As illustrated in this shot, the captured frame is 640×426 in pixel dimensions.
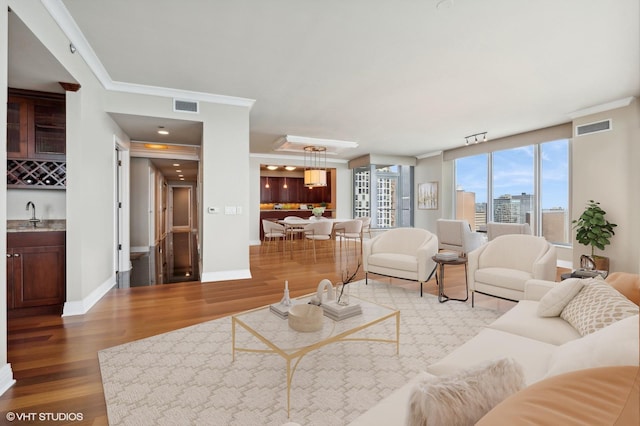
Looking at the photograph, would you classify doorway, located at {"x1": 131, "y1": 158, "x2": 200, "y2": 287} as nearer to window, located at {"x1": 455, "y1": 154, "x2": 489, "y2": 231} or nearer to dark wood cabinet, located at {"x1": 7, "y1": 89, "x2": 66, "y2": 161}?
dark wood cabinet, located at {"x1": 7, "y1": 89, "x2": 66, "y2": 161}

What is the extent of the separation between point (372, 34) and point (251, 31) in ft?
3.73

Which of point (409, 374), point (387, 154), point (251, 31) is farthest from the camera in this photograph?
point (387, 154)

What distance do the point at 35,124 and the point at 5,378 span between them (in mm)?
2951

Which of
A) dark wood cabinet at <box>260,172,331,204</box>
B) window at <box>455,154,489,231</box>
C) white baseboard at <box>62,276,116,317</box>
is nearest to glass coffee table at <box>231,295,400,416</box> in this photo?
white baseboard at <box>62,276,116,317</box>

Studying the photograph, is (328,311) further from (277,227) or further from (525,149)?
(525,149)

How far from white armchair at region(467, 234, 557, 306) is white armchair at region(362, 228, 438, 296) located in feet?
1.85

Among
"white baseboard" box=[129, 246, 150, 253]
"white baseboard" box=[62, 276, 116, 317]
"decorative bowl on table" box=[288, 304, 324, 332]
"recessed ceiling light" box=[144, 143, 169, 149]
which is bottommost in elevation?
"white baseboard" box=[62, 276, 116, 317]

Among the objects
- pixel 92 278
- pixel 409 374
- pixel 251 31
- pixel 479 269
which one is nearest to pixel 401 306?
pixel 479 269

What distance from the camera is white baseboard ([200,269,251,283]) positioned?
15.0 feet

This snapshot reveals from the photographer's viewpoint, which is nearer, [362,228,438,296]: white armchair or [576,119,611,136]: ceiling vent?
[362,228,438,296]: white armchair

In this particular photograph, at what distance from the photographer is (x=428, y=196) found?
945cm

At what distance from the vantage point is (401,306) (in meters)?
3.59

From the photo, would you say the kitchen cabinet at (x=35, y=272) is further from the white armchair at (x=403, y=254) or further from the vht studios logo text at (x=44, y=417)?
the white armchair at (x=403, y=254)

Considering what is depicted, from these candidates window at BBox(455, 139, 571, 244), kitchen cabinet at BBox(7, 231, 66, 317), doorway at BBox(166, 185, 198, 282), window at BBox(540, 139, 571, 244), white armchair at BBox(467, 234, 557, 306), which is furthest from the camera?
window at BBox(455, 139, 571, 244)
